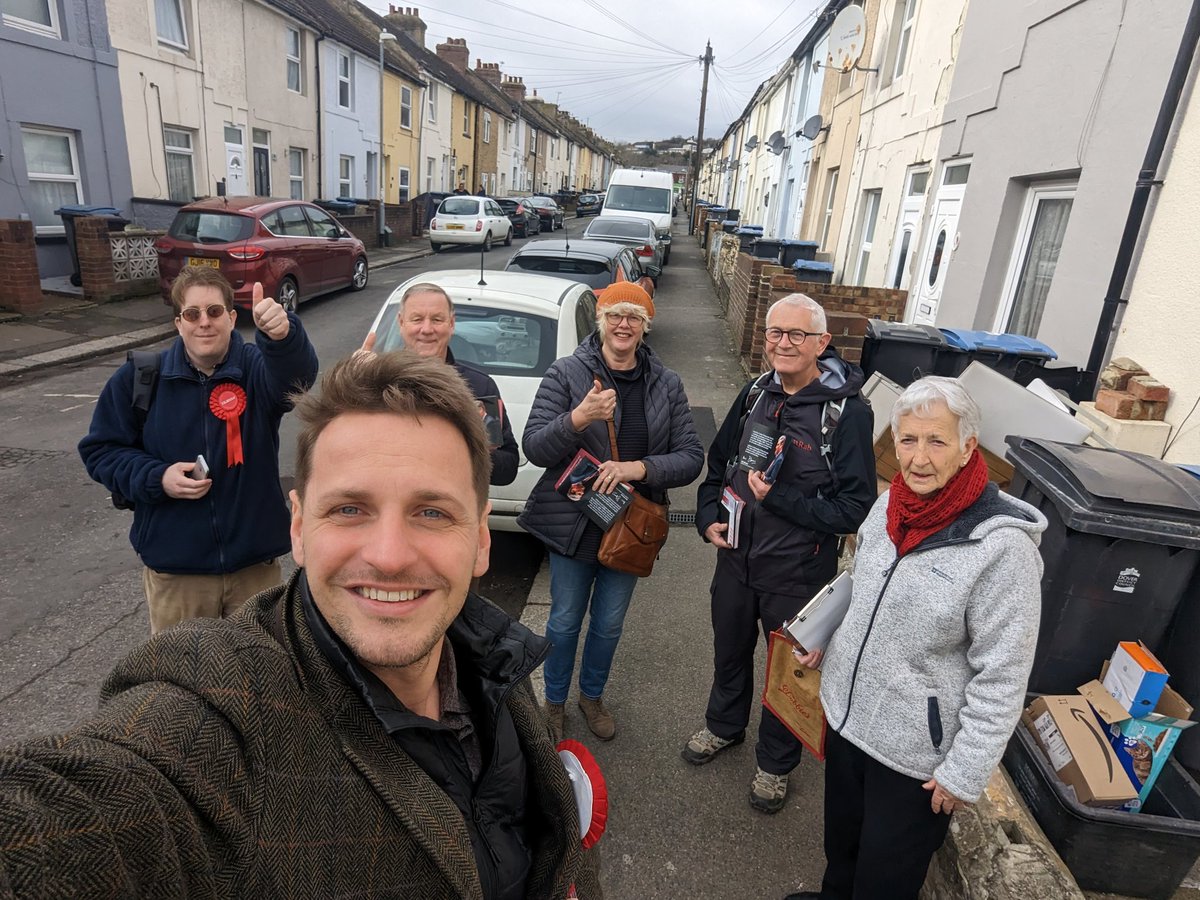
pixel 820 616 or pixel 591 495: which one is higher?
pixel 591 495

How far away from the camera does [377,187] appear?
A: 24.7 metres

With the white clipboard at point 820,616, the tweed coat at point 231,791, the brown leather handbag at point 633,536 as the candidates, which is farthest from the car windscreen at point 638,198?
the tweed coat at point 231,791

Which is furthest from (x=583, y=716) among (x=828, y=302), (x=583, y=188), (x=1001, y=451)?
(x=583, y=188)

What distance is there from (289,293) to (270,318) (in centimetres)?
964

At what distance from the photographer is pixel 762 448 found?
2684 millimetres

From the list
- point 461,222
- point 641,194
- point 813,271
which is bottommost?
point 813,271

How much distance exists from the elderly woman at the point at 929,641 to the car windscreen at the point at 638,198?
67.4 ft

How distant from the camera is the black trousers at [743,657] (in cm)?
272

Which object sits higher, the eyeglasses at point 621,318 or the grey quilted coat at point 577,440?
the eyeglasses at point 621,318

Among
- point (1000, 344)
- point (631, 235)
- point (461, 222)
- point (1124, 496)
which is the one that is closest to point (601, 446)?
point (1124, 496)

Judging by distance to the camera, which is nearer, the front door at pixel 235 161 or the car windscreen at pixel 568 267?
the car windscreen at pixel 568 267

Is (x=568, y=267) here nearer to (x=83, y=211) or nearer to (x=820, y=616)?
(x=820, y=616)

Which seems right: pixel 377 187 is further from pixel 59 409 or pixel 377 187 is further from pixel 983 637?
pixel 983 637

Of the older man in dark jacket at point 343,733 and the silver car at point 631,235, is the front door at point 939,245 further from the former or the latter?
the silver car at point 631,235
